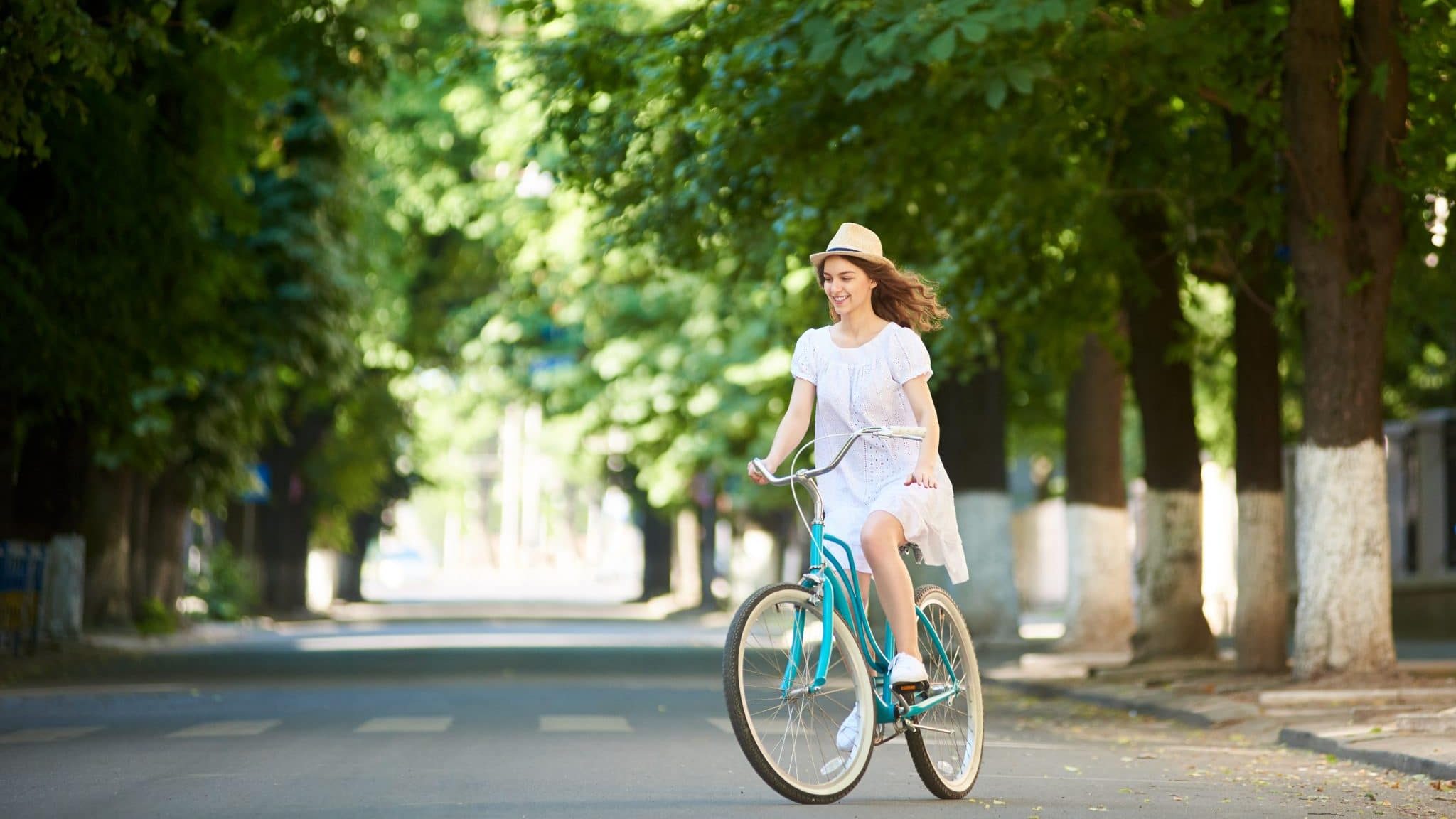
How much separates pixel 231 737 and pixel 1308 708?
6642 mm

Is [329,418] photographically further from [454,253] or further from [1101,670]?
[1101,670]

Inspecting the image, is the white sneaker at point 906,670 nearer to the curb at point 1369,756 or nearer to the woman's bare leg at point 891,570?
the woman's bare leg at point 891,570

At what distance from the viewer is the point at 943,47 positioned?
13.0 meters

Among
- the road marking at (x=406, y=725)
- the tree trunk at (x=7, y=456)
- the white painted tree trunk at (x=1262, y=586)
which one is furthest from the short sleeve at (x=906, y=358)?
the tree trunk at (x=7, y=456)

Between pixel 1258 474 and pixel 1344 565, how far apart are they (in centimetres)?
292

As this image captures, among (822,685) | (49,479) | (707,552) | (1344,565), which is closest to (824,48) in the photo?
(1344,565)

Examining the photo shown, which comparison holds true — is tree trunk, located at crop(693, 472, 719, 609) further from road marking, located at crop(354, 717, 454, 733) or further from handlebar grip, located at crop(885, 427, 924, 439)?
handlebar grip, located at crop(885, 427, 924, 439)

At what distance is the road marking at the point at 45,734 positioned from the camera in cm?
1295

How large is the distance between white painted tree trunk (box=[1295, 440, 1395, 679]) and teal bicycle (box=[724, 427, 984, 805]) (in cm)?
668

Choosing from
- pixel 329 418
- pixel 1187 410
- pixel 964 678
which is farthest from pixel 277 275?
pixel 964 678

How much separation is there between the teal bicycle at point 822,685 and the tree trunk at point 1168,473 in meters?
11.0

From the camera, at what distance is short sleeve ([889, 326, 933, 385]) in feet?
29.5

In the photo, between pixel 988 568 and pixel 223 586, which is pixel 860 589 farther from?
pixel 223 586

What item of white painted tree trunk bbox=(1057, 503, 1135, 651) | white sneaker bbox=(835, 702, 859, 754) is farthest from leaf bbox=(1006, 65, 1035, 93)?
white painted tree trunk bbox=(1057, 503, 1135, 651)
